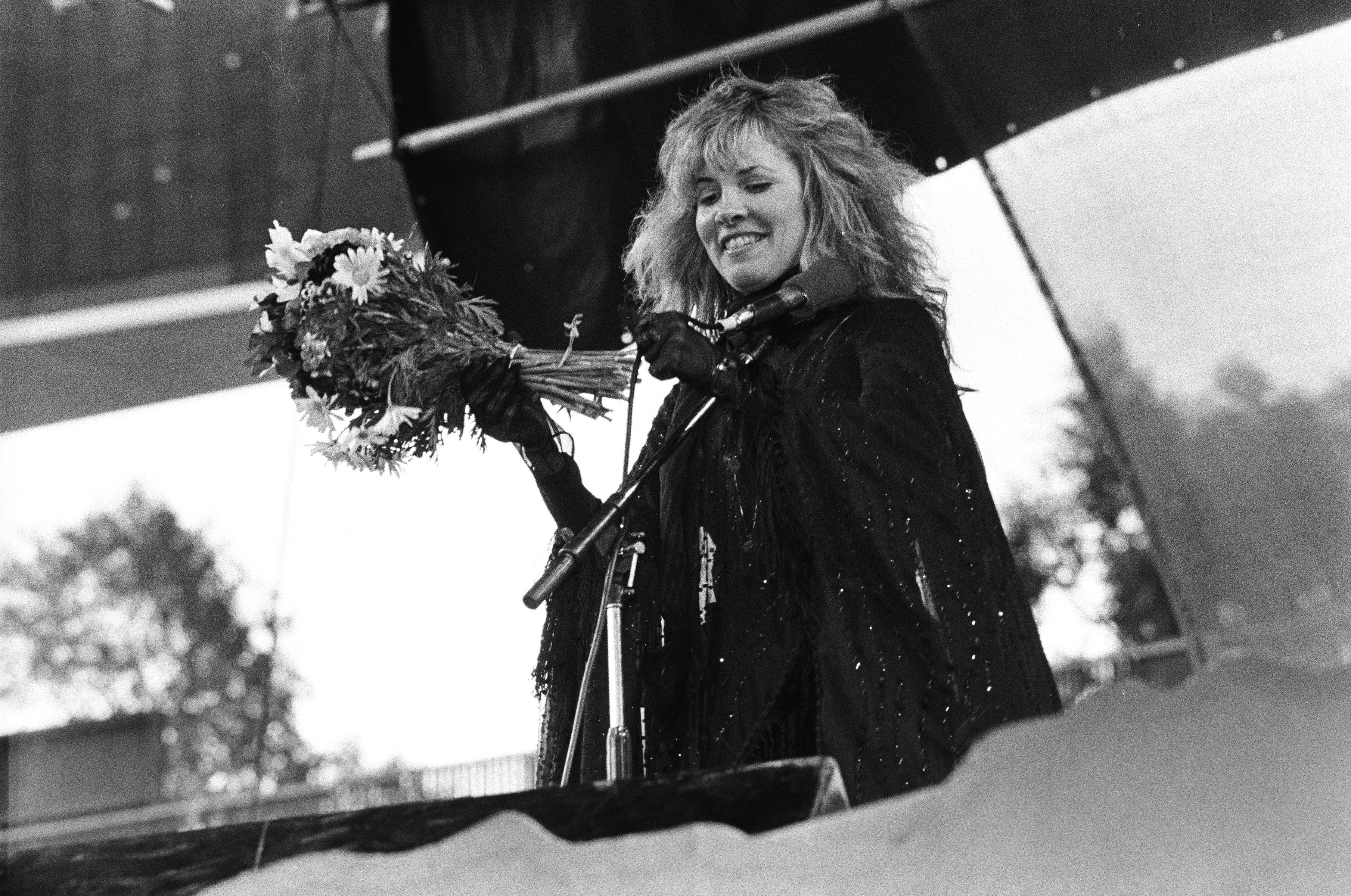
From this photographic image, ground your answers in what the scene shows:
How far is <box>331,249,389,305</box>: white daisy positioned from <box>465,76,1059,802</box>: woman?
0.54 ft

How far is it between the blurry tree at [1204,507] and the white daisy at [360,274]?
1.29 meters

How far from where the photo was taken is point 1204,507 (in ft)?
9.09

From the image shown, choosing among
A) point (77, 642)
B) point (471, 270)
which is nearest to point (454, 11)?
point (471, 270)

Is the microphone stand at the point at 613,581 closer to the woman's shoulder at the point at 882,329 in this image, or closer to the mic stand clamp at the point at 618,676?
the mic stand clamp at the point at 618,676

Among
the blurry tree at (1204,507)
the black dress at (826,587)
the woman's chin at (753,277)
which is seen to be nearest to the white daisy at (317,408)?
Answer: the black dress at (826,587)

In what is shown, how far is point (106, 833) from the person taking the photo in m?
3.24

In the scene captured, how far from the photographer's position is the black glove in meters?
2.01

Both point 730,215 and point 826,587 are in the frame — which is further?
point 730,215

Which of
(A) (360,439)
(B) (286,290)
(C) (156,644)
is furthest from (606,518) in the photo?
(C) (156,644)

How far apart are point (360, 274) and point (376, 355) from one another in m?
0.10

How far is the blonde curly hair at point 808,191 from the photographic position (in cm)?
226

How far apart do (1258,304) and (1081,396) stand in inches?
15.7

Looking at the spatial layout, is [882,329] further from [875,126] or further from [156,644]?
[156,644]

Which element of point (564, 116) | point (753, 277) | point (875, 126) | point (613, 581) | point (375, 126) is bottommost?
point (613, 581)
